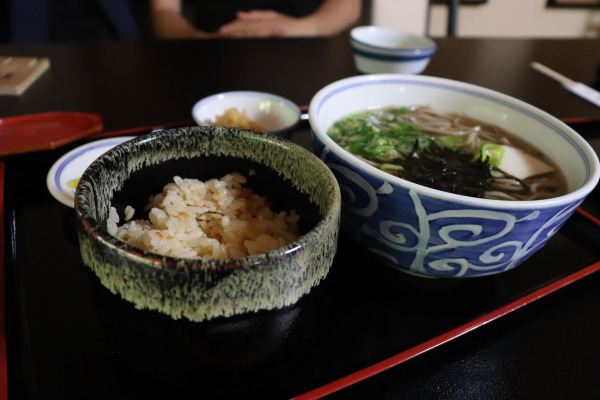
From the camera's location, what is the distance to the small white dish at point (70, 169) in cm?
105

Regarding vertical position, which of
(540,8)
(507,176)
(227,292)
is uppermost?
(227,292)

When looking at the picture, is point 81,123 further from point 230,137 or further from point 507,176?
point 507,176

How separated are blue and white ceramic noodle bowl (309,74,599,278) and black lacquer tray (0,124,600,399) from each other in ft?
0.25

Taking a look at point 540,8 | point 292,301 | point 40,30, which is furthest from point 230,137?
point 540,8

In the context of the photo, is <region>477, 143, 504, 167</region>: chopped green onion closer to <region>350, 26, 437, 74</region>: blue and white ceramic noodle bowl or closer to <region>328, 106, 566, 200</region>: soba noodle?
<region>328, 106, 566, 200</region>: soba noodle

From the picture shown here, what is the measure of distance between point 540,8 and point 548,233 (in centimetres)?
572

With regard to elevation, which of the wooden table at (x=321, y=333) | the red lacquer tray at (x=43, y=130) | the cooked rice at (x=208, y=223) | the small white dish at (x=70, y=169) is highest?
the cooked rice at (x=208, y=223)

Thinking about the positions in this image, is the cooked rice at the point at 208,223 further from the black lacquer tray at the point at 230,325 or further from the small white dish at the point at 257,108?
the small white dish at the point at 257,108

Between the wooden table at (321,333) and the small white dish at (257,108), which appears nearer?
the wooden table at (321,333)

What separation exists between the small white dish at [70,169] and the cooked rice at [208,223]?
1.06ft

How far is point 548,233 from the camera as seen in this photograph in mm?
811

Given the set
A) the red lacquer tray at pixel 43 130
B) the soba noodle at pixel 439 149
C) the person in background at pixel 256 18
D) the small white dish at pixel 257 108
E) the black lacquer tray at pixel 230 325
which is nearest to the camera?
the black lacquer tray at pixel 230 325

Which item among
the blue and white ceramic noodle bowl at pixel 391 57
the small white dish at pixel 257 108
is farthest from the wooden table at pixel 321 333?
the blue and white ceramic noodle bowl at pixel 391 57

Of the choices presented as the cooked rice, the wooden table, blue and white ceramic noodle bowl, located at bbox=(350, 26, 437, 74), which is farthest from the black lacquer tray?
blue and white ceramic noodle bowl, located at bbox=(350, 26, 437, 74)
